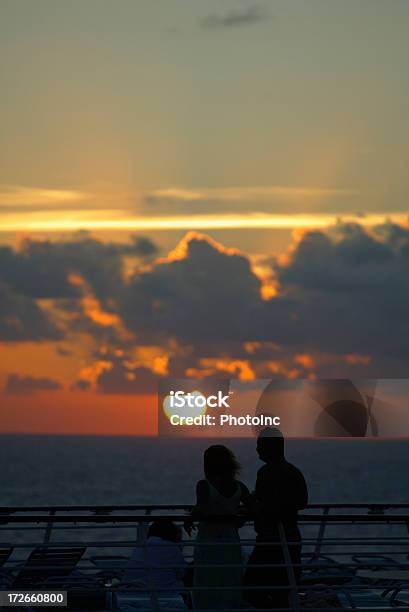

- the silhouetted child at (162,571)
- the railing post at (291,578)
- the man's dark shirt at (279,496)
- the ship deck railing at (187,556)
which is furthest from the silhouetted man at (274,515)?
the silhouetted child at (162,571)

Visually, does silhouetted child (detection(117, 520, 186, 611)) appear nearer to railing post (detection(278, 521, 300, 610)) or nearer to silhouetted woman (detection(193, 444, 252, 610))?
silhouetted woman (detection(193, 444, 252, 610))

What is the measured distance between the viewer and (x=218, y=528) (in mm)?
9016

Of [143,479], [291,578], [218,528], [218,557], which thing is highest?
[143,479]

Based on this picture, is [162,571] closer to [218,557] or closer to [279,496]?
[218,557]

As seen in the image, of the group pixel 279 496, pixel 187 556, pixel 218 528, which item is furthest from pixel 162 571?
pixel 279 496

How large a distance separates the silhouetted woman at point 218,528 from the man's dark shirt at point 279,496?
18 centimetres

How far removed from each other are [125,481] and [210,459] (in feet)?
350

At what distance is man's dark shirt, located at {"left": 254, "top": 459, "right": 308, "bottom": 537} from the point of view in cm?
903

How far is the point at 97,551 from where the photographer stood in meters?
64.4

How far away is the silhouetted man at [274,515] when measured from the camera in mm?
9070

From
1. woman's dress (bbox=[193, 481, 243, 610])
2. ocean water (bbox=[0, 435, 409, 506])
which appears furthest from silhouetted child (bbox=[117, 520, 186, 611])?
ocean water (bbox=[0, 435, 409, 506])

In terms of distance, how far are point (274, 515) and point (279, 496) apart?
0.53 feet

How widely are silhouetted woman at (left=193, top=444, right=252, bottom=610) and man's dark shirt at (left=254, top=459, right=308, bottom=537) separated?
18 centimetres

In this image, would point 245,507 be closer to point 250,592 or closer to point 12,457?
point 250,592
